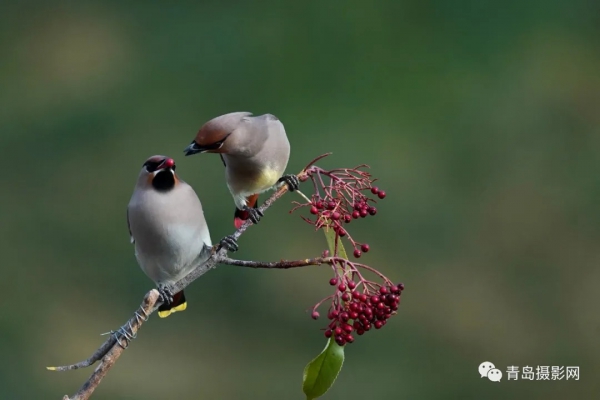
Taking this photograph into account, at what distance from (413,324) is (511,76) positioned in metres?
2.25

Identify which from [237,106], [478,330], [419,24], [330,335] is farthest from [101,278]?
[330,335]

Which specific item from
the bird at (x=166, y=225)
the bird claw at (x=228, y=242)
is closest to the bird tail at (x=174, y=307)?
the bird at (x=166, y=225)

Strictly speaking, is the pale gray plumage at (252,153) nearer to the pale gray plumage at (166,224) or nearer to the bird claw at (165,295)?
the pale gray plumage at (166,224)

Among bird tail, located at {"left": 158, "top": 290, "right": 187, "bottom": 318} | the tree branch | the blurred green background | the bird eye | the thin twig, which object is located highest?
the blurred green background

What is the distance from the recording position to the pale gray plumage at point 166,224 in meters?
1.69

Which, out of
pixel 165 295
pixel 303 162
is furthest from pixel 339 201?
pixel 303 162

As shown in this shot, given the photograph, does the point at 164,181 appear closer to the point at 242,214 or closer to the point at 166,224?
the point at 166,224

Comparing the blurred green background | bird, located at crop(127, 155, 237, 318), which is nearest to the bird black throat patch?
bird, located at crop(127, 155, 237, 318)

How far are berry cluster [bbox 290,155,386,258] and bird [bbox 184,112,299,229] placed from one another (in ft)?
0.53

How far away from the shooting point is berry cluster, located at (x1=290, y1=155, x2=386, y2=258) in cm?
141

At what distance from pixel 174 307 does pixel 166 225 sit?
27cm

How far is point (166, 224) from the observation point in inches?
68.4

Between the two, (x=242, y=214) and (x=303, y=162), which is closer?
(x=242, y=214)

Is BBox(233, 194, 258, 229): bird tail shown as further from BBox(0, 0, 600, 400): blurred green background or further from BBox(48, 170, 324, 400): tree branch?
BBox(0, 0, 600, 400): blurred green background
